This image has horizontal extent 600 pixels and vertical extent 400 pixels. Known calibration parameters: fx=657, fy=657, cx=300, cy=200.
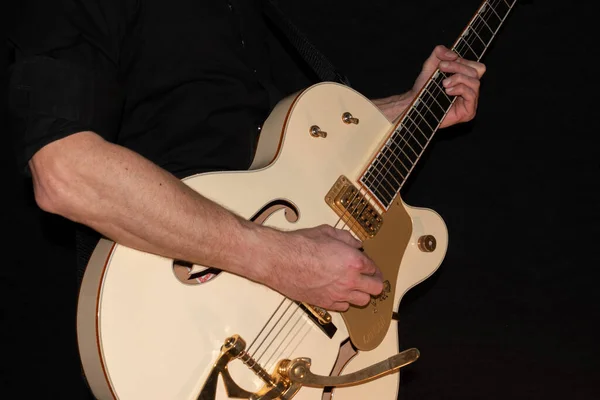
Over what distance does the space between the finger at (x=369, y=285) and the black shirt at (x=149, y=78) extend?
11.1 inches

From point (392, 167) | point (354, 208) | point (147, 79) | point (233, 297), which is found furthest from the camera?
point (392, 167)

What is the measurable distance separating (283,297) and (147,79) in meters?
0.40

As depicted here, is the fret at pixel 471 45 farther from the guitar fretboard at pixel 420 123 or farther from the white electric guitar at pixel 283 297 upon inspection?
the white electric guitar at pixel 283 297

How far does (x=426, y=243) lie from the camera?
1.28 m

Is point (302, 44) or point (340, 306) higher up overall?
point (302, 44)

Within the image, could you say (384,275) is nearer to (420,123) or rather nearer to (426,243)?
(426,243)

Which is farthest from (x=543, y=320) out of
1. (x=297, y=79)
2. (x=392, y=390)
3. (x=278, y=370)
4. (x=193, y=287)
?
(x=193, y=287)

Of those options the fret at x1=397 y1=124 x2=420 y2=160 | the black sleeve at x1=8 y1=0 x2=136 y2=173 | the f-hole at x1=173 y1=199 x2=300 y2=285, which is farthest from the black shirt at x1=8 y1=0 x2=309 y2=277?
the fret at x1=397 y1=124 x2=420 y2=160

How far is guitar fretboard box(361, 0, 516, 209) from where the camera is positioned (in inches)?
47.8

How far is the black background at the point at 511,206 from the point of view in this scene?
1.74m

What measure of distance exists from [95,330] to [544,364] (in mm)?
1398

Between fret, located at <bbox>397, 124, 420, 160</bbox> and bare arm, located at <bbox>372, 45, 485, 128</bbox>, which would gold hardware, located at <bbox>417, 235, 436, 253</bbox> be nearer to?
fret, located at <bbox>397, 124, 420, 160</bbox>

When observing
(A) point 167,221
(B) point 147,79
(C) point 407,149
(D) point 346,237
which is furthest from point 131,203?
A: (C) point 407,149

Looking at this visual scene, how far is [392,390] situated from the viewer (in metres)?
1.16
